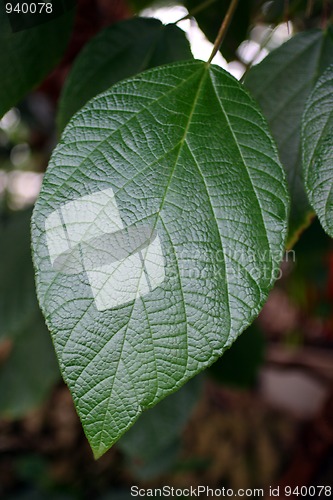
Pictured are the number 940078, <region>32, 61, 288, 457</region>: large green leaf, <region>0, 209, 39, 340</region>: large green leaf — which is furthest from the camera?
<region>0, 209, 39, 340</region>: large green leaf

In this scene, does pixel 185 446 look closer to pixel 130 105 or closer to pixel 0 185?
pixel 0 185

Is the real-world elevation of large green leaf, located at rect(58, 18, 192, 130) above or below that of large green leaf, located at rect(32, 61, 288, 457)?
above

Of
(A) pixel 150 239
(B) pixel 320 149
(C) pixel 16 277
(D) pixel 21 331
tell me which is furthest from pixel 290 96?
(D) pixel 21 331

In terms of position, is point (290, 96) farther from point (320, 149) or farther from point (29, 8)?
point (29, 8)

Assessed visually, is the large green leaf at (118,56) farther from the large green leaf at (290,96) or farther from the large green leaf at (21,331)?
the large green leaf at (21,331)

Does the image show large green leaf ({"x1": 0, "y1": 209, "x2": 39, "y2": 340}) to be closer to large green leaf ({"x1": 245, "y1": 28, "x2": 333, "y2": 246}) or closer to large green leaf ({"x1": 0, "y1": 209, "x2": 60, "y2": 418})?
large green leaf ({"x1": 0, "y1": 209, "x2": 60, "y2": 418})

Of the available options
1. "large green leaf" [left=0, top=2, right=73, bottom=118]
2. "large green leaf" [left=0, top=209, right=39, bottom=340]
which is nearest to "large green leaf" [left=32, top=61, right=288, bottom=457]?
"large green leaf" [left=0, top=2, right=73, bottom=118]

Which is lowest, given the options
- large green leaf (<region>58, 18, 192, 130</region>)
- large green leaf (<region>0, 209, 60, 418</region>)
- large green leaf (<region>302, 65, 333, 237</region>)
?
large green leaf (<region>0, 209, 60, 418</region>)
